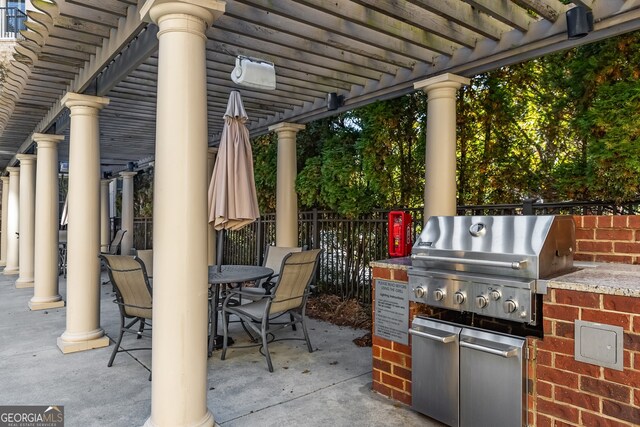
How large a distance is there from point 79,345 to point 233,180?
227cm

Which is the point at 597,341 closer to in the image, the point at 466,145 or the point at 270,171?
the point at 466,145

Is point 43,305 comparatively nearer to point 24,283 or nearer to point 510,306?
point 24,283

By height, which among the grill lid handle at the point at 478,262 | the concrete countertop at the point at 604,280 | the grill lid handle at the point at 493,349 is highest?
the grill lid handle at the point at 478,262

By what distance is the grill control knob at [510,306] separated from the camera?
2238 millimetres

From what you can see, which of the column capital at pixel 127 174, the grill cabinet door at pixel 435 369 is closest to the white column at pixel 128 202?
the column capital at pixel 127 174

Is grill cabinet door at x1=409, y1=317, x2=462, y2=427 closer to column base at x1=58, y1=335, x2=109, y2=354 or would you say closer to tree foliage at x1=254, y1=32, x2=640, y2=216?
tree foliage at x1=254, y1=32, x2=640, y2=216

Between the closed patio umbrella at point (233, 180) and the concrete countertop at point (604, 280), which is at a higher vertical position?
the closed patio umbrella at point (233, 180)

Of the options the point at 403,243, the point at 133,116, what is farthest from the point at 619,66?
the point at 133,116

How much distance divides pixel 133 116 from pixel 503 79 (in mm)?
5026

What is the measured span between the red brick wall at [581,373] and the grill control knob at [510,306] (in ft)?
0.51

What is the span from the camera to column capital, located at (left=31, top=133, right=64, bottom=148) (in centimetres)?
579

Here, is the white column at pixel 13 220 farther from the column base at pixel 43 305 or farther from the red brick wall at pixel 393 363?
the red brick wall at pixel 393 363

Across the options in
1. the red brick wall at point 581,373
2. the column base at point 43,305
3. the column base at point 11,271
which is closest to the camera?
the red brick wall at point 581,373

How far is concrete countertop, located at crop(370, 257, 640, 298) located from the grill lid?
0.09 metres
